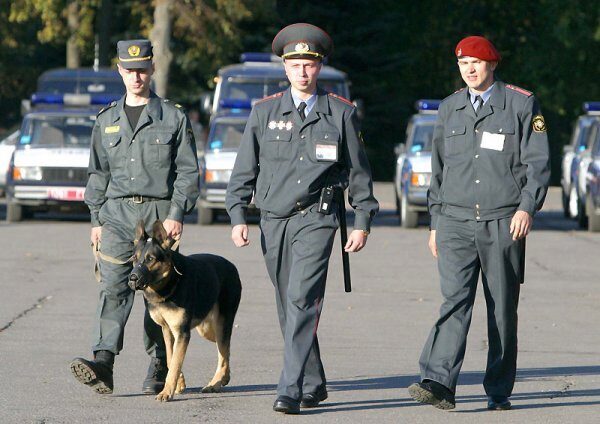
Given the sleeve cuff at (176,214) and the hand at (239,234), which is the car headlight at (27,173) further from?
the hand at (239,234)

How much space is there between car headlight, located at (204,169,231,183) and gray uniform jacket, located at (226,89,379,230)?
53.1 feet

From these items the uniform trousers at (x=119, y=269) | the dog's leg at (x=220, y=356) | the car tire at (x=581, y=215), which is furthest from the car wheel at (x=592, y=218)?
the uniform trousers at (x=119, y=269)

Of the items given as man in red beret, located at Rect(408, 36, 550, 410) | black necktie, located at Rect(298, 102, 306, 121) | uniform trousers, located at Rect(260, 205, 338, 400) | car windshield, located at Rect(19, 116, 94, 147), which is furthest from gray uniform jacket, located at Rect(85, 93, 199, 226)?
car windshield, located at Rect(19, 116, 94, 147)

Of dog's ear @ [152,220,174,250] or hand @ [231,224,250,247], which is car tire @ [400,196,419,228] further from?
hand @ [231,224,250,247]

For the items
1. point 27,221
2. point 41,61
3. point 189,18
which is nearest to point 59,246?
point 27,221

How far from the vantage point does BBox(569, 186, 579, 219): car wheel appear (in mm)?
26500

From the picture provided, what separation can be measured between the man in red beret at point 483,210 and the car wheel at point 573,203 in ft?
60.0

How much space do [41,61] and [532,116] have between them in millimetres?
45714

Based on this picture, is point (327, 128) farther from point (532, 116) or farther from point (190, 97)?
point (190, 97)

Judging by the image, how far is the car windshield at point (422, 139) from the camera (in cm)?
2514

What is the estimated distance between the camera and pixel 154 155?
340 inches

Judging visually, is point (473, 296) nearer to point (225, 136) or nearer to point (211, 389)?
point (211, 389)

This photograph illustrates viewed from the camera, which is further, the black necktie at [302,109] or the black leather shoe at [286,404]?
the black necktie at [302,109]

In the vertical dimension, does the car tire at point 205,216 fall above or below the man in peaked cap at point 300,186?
below
